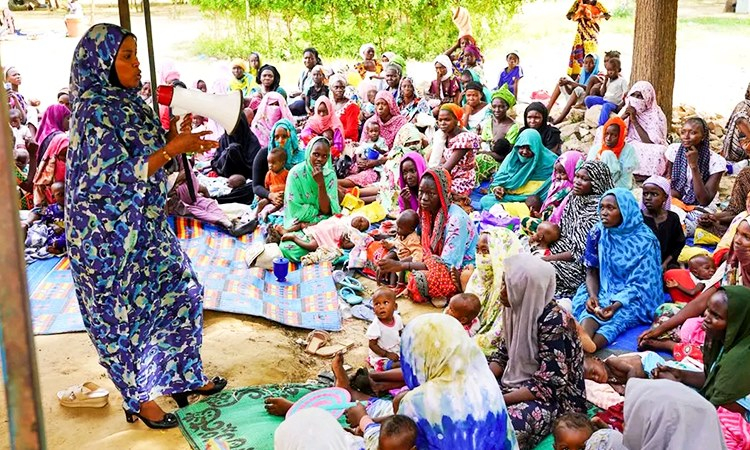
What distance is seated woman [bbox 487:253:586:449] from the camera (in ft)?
12.0

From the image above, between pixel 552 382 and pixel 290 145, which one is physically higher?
pixel 290 145

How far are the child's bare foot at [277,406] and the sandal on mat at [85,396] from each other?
35.4 inches

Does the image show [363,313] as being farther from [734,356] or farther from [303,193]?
[734,356]

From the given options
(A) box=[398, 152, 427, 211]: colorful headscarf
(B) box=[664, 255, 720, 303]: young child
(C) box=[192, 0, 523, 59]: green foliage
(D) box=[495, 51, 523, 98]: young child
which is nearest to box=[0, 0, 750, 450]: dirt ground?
(C) box=[192, 0, 523, 59]: green foliage

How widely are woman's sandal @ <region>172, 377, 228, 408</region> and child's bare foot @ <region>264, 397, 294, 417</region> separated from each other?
1.19 ft

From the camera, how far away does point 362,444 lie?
3.33 meters

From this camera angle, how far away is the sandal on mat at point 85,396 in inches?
160

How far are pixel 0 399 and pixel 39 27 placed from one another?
58.1 ft

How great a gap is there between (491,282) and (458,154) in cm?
275

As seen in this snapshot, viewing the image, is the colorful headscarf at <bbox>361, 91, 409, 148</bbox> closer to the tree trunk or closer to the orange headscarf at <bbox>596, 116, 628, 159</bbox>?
the orange headscarf at <bbox>596, 116, 628, 159</bbox>

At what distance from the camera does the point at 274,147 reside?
24.9 feet

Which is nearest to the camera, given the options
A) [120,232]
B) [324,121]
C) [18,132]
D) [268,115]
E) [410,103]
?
[120,232]

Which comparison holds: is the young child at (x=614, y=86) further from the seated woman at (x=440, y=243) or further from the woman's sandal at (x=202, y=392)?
the woman's sandal at (x=202, y=392)

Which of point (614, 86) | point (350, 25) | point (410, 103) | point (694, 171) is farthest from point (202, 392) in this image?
point (350, 25)
